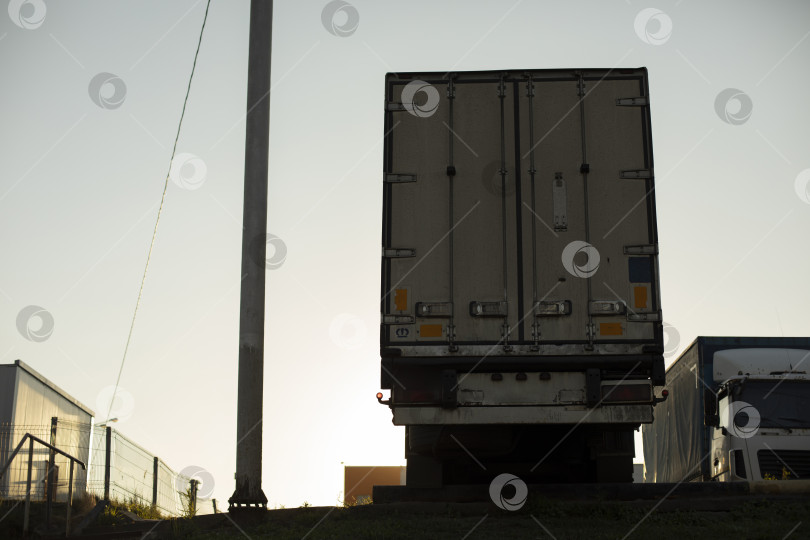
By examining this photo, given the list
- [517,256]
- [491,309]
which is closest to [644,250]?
[517,256]

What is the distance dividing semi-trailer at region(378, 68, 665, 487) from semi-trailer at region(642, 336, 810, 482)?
4.60m

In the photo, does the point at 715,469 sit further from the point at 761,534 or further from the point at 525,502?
the point at 761,534

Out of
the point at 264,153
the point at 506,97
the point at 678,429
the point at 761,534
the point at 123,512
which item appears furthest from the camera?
the point at 678,429

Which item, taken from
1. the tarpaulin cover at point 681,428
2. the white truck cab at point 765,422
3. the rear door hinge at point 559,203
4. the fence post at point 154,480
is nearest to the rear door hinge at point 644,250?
the rear door hinge at point 559,203

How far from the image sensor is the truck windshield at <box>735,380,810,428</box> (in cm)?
1573

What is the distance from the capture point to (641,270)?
1153 centimetres

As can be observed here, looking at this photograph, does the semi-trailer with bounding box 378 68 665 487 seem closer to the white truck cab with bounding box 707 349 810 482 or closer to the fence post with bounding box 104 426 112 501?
the white truck cab with bounding box 707 349 810 482

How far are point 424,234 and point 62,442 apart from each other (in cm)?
724

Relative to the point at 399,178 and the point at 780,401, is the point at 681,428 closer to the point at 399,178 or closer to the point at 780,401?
the point at 780,401

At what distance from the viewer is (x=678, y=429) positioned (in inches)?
754

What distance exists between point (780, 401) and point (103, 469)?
435 inches

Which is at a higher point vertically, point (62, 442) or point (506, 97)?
point (506, 97)

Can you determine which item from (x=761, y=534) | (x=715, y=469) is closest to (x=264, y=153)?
(x=761, y=534)

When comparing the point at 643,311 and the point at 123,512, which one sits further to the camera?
the point at 123,512
